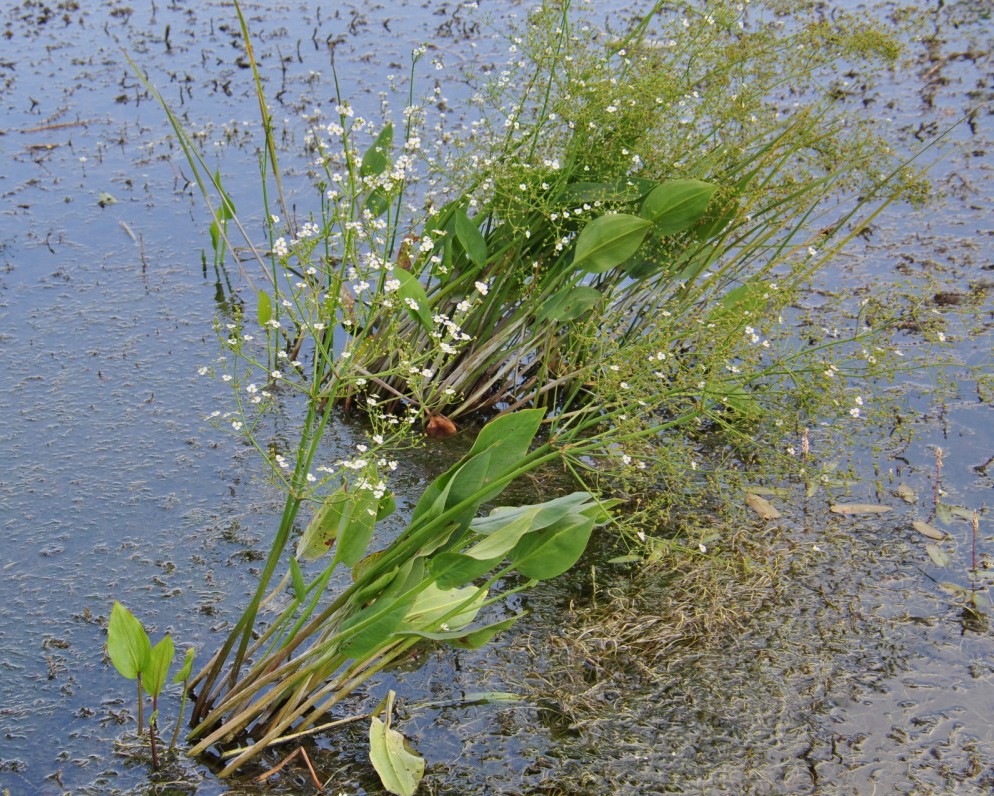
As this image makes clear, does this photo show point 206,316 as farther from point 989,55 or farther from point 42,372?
point 989,55

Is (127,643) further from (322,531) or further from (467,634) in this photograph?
(467,634)

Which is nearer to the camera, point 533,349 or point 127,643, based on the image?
point 127,643

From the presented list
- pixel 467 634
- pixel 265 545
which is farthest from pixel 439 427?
pixel 467 634

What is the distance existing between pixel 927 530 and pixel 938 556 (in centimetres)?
16

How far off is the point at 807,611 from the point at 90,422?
8.76 ft

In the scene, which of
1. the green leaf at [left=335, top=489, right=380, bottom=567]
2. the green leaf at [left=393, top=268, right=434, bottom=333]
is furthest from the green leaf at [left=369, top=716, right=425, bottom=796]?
the green leaf at [left=393, top=268, right=434, bottom=333]

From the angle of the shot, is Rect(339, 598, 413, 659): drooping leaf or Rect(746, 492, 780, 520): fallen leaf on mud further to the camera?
Rect(746, 492, 780, 520): fallen leaf on mud

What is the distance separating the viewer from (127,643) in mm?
2475

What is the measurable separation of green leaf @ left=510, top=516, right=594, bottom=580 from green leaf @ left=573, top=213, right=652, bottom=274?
116 cm

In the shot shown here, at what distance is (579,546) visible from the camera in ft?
8.48

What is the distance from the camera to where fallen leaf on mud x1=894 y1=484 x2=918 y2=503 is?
3787 mm

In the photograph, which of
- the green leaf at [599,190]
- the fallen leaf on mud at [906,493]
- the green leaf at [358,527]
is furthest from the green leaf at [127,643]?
the fallen leaf on mud at [906,493]

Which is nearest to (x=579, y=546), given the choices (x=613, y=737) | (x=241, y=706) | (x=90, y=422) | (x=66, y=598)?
(x=613, y=737)

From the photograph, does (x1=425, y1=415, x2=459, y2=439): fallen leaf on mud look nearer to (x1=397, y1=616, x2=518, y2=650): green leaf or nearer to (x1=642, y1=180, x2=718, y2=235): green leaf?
(x1=642, y1=180, x2=718, y2=235): green leaf
